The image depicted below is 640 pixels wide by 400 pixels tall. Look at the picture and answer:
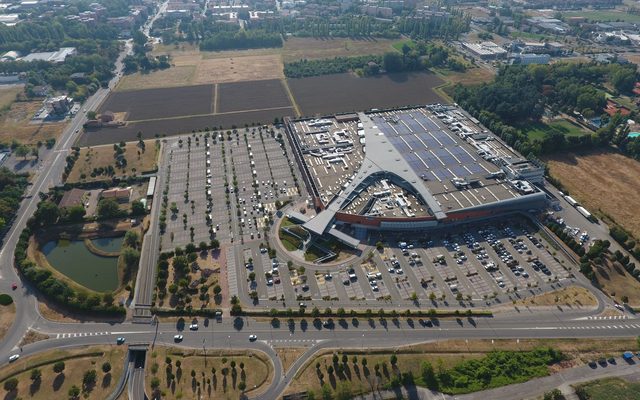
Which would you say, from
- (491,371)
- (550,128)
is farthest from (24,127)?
(550,128)

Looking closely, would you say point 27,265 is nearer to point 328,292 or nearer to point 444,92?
point 328,292

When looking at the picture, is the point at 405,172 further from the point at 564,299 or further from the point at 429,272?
the point at 564,299

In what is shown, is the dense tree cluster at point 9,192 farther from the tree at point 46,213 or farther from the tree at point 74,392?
the tree at point 74,392

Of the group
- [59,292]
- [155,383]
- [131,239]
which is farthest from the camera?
[131,239]

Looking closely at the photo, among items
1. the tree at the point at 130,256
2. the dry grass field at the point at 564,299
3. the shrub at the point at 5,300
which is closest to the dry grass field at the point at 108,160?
the tree at the point at 130,256

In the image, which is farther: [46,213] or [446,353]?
[46,213]

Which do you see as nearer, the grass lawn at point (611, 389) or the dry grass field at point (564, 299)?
the grass lawn at point (611, 389)

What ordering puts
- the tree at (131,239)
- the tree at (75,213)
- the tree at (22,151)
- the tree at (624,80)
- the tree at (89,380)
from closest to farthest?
the tree at (89,380) → the tree at (131,239) → the tree at (75,213) → the tree at (22,151) → the tree at (624,80)
